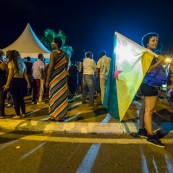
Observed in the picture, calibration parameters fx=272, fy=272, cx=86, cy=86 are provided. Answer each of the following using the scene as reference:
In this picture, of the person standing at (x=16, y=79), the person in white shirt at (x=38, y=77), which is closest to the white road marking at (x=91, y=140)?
the person standing at (x=16, y=79)

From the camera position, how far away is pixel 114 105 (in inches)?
194

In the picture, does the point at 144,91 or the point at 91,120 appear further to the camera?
the point at 91,120

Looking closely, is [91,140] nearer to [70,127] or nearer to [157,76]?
[70,127]

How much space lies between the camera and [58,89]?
6.00 meters

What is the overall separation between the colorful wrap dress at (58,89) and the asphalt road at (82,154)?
96 centimetres

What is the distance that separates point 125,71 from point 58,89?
72.3 inches

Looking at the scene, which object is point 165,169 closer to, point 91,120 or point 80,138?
point 80,138

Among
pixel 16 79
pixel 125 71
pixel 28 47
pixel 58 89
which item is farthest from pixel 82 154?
pixel 28 47

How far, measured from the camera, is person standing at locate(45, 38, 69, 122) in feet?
19.2

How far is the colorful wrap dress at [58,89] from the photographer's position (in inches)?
233

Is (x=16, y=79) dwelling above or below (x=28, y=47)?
below

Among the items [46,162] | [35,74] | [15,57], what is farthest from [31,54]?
Answer: [46,162]

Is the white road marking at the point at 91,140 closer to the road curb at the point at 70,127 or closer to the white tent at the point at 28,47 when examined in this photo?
the road curb at the point at 70,127

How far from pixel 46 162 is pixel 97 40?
95254 millimetres
